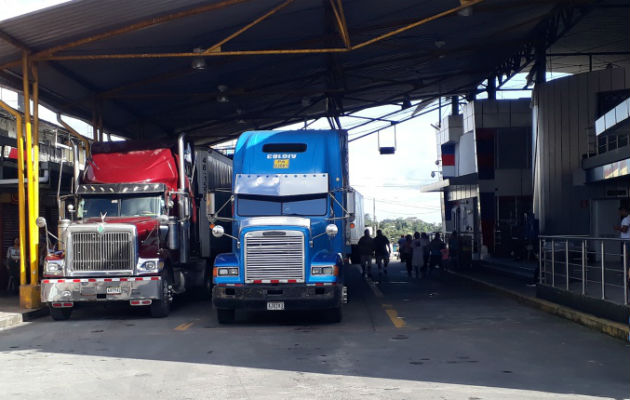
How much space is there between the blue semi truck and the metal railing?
4740 millimetres

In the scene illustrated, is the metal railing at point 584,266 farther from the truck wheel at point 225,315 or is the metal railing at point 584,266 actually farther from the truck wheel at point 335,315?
the truck wheel at point 225,315

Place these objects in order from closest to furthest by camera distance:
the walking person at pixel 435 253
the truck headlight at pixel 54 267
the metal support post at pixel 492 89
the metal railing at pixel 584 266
Answer: the metal railing at pixel 584 266, the truck headlight at pixel 54 267, the walking person at pixel 435 253, the metal support post at pixel 492 89

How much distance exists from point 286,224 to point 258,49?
10359mm

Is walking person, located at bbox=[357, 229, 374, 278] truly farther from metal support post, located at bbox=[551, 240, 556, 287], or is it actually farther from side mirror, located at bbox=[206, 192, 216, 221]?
side mirror, located at bbox=[206, 192, 216, 221]

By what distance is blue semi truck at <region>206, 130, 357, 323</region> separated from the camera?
1509cm

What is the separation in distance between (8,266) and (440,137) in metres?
32.9

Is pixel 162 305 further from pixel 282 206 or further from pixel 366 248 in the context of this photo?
pixel 366 248

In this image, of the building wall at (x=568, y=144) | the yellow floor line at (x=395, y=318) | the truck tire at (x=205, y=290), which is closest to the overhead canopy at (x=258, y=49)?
the building wall at (x=568, y=144)

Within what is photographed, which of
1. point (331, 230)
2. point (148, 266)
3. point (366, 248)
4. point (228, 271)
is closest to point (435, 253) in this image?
point (366, 248)

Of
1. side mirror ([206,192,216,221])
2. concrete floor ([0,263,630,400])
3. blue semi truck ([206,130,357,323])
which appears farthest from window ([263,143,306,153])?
concrete floor ([0,263,630,400])

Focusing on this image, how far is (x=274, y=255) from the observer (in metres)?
15.3

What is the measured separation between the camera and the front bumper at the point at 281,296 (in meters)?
15.0

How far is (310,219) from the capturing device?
1653 centimetres

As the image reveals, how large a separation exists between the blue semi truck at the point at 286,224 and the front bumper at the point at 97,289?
2.19 meters
